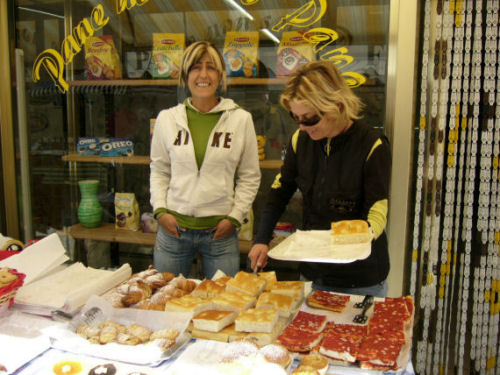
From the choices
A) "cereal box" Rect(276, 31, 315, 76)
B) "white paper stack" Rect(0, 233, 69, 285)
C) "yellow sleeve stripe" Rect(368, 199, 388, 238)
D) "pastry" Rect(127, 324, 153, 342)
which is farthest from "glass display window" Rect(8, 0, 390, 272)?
"pastry" Rect(127, 324, 153, 342)

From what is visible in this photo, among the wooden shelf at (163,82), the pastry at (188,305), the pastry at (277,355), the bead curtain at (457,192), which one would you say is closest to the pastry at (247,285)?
the pastry at (188,305)

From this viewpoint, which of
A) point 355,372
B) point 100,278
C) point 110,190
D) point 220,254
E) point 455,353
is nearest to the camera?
point 355,372

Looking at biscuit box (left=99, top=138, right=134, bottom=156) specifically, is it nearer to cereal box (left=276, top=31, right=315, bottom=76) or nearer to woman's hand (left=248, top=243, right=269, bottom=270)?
cereal box (left=276, top=31, right=315, bottom=76)

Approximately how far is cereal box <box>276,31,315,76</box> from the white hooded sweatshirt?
2.15 ft

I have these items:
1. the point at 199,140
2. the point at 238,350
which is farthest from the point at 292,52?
the point at 238,350

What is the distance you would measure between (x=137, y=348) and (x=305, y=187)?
3.10 feet

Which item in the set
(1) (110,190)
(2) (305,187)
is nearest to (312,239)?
(2) (305,187)

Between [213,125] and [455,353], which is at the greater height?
[213,125]

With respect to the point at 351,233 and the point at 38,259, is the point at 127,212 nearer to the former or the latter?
the point at 38,259

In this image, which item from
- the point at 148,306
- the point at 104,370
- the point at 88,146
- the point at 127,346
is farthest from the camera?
the point at 88,146

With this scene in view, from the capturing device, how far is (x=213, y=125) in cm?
229

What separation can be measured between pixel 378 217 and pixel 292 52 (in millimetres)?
1480

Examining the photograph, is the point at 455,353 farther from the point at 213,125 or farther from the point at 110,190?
the point at 110,190

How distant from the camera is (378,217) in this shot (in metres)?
1.64
